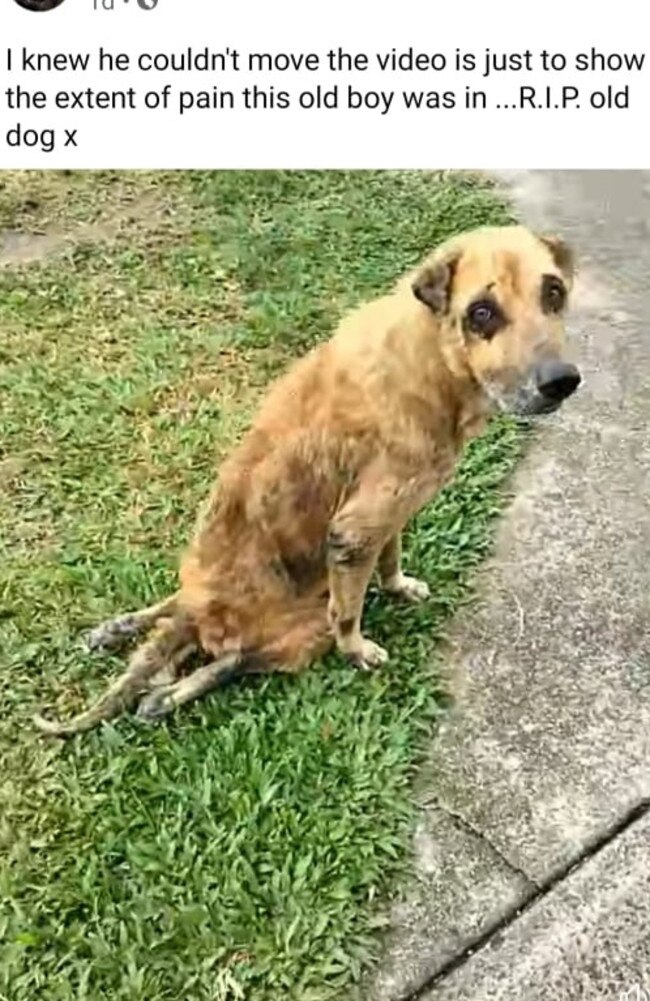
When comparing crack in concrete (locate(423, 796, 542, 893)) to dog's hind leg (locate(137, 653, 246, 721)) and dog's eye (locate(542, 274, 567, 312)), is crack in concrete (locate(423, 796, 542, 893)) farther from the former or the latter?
dog's eye (locate(542, 274, 567, 312))

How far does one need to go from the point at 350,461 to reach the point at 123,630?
32 cm

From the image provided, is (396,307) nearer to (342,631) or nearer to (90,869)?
(342,631)

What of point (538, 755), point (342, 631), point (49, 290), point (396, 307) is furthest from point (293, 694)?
point (49, 290)

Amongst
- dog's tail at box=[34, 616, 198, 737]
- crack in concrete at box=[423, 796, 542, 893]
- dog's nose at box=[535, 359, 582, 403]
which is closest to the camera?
dog's nose at box=[535, 359, 582, 403]

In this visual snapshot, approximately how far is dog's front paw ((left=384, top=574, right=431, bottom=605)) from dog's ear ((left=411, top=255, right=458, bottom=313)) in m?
0.39

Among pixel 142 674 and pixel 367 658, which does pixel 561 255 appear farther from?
pixel 142 674

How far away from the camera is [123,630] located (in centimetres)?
154

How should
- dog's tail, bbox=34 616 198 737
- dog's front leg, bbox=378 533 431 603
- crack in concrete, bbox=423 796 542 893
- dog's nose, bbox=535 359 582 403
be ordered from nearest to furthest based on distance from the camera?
dog's nose, bbox=535 359 582 403, crack in concrete, bbox=423 796 542 893, dog's tail, bbox=34 616 198 737, dog's front leg, bbox=378 533 431 603
